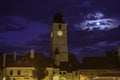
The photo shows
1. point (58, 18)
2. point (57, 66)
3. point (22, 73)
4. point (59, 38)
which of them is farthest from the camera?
point (58, 18)

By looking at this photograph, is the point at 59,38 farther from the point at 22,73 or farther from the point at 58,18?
the point at 22,73

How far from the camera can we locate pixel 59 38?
4011 inches

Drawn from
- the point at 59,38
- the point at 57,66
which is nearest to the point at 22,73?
the point at 57,66

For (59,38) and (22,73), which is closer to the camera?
(22,73)

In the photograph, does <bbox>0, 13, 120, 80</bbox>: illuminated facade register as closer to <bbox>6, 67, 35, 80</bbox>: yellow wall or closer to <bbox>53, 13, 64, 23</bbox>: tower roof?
<bbox>6, 67, 35, 80</bbox>: yellow wall

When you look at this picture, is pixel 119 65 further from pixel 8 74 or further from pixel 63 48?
pixel 8 74

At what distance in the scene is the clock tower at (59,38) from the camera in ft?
320

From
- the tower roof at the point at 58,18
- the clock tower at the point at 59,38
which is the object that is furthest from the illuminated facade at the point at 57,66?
the tower roof at the point at 58,18

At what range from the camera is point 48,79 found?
8438cm

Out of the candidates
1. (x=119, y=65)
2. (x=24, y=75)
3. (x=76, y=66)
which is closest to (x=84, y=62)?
(x=76, y=66)

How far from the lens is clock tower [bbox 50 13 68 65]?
97.7 m

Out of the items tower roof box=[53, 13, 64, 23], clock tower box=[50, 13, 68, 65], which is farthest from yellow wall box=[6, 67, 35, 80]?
tower roof box=[53, 13, 64, 23]

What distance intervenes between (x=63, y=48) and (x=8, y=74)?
2402cm

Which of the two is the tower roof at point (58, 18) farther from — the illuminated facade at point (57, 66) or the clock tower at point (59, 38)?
the illuminated facade at point (57, 66)
